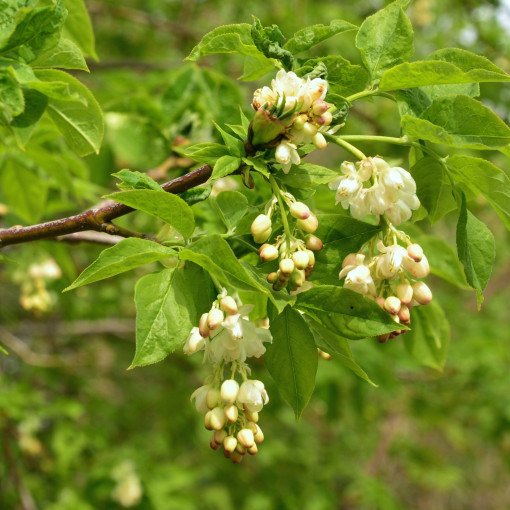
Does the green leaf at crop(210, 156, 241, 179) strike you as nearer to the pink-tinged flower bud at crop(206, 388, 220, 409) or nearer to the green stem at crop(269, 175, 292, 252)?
the green stem at crop(269, 175, 292, 252)

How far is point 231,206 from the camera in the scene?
1288mm

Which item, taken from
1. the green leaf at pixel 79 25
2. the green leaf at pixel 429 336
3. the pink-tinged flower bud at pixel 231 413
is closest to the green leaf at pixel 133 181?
the pink-tinged flower bud at pixel 231 413

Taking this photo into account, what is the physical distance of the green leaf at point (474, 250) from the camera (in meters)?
1.19

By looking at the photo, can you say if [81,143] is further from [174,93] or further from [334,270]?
[174,93]

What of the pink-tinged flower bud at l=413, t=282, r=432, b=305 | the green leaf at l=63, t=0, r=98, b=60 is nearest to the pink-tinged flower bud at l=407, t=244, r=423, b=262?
the pink-tinged flower bud at l=413, t=282, r=432, b=305

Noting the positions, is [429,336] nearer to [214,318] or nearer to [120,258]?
[214,318]

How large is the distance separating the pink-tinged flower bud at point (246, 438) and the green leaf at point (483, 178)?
27.6 inches

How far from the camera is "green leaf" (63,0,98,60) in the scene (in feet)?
5.47

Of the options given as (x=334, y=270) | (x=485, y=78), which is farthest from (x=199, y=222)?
(x=485, y=78)

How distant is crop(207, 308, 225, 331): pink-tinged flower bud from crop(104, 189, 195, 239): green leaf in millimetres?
193

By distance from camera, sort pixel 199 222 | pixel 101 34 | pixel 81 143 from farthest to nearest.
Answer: pixel 101 34 → pixel 199 222 → pixel 81 143

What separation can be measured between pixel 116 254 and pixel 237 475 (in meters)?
4.65

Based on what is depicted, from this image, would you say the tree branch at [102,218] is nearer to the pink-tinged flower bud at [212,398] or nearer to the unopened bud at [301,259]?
the unopened bud at [301,259]

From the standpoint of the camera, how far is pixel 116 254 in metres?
1.04
